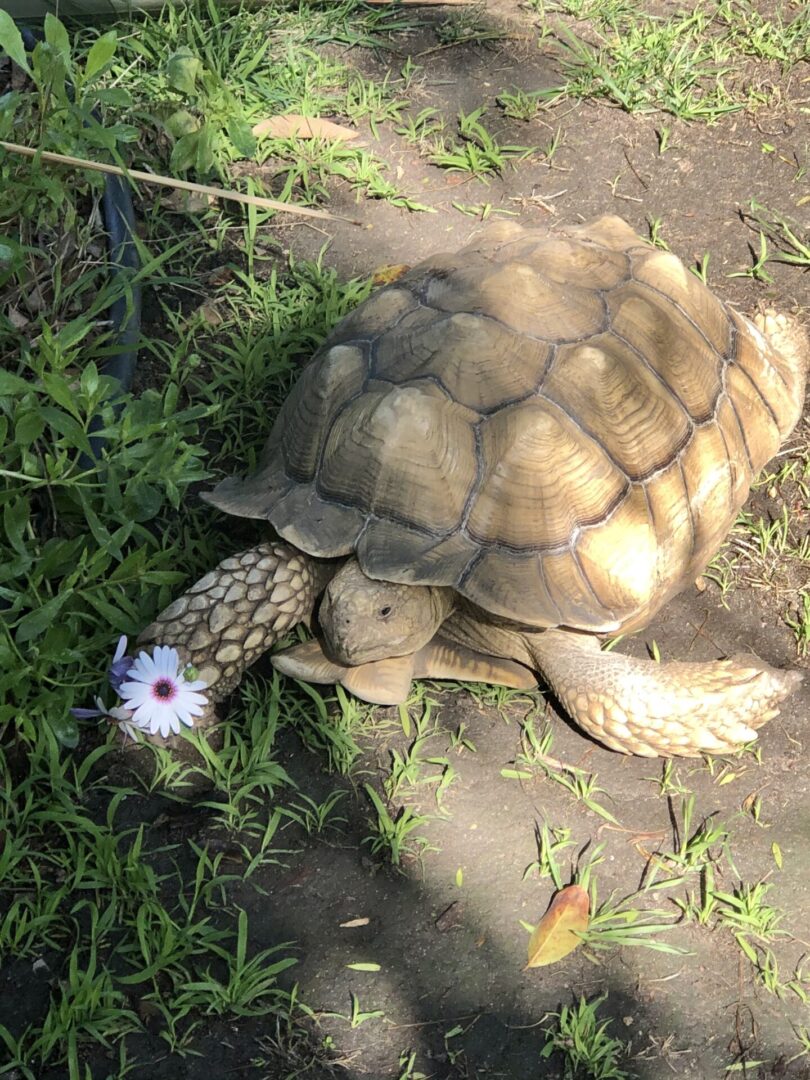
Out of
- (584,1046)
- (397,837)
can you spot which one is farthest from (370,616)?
(584,1046)

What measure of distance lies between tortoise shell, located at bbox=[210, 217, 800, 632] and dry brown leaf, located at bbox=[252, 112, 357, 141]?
153 cm

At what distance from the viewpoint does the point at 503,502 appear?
276cm

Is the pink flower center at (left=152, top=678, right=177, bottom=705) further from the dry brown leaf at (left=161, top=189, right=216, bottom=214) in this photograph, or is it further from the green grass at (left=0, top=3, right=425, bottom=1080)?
the dry brown leaf at (left=161, top=189, right=216, bottom=214)

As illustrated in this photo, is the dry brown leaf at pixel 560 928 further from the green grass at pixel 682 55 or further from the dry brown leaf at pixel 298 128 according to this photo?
the green grass at pixel 682 55

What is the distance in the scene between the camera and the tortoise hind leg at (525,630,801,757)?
9.26 ft

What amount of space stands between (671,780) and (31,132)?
2.82 m

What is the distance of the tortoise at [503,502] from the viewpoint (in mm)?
2742

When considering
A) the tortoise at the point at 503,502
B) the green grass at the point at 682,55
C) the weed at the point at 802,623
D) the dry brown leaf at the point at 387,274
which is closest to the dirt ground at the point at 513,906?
the weed at the point at 802,623

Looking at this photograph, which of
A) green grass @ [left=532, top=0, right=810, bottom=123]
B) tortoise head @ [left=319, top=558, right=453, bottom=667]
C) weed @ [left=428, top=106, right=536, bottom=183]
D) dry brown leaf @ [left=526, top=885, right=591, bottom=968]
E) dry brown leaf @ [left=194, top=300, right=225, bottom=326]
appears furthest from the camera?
green grass @ [left=532, top=0, right=810, bottom=123]

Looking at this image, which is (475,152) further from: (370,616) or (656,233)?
(370,616)

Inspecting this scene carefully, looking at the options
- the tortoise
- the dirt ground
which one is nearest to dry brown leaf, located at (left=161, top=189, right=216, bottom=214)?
the tortoise

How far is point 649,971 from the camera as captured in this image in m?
2.57

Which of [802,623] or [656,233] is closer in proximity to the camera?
[802,623]

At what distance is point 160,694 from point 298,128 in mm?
2627
